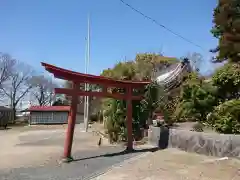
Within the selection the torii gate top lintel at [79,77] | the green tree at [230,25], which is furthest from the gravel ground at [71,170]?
the green tree at [230,25]

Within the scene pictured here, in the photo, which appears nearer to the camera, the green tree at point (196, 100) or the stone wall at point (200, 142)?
the stone wall at point (200, 142)

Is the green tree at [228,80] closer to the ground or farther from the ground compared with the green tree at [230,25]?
closer to the ground

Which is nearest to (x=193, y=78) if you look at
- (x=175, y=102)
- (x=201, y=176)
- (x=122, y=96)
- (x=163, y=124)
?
(x=175, y=102)

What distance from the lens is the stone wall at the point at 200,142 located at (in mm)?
10383

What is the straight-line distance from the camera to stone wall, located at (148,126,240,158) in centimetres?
1038

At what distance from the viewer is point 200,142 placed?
1160 centimetres

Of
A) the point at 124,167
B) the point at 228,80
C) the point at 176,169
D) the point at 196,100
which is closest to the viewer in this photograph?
the point at 176,169

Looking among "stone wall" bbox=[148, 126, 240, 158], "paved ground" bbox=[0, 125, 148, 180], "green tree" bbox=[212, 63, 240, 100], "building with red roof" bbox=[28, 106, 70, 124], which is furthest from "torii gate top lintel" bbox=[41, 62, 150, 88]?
"building with red roof" bbox=[28, 106, 70, 124]

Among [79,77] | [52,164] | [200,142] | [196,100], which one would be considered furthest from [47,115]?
[200,142]

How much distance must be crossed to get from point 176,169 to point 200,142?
286 centimetres

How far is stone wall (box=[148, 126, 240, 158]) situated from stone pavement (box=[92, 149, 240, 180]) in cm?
36

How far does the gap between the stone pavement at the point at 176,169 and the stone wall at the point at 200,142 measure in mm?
362

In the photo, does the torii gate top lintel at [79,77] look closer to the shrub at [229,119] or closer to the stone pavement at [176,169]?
the stone pavement at [176,169]

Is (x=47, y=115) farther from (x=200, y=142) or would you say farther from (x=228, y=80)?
(x=200, y=142)
